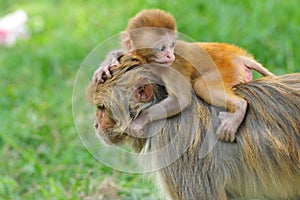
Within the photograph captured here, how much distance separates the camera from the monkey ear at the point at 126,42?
495 cm

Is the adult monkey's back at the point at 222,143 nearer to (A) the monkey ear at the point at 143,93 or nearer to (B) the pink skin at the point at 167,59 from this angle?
(A) the monkey ear at the point at 143,93

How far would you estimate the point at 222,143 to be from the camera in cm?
483

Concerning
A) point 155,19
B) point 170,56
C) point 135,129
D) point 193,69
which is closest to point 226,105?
point 193,69

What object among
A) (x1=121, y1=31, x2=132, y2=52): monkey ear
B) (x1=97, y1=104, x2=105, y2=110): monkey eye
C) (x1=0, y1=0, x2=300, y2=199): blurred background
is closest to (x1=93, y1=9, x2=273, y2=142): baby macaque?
(x1=121, y1=31, x2=132, y2=52): monkey ear

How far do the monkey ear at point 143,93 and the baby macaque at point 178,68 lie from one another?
0.07m

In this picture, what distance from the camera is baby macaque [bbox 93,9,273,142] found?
188 inches

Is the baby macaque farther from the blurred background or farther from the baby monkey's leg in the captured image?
the blurred background

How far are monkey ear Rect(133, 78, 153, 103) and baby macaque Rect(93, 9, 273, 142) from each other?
0.07m

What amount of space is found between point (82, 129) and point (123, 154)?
344 millimetres

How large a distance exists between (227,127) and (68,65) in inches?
176

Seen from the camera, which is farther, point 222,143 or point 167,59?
point 222,143

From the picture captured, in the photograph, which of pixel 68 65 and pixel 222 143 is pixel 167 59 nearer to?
pixel 222 143

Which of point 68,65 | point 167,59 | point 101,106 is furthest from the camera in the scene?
point 68,65

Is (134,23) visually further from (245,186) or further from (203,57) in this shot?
(245,186)
